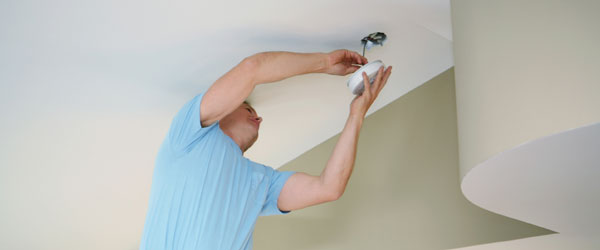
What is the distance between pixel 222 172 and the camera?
6.36ft

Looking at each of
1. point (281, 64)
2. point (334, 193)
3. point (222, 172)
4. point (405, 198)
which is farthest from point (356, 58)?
point (405, 198)

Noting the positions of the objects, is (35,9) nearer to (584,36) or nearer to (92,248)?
(584,36)

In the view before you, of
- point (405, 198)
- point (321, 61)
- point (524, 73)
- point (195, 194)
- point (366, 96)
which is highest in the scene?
point (321, 61)

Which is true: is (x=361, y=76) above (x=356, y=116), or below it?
above

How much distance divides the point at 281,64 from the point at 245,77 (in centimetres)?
15

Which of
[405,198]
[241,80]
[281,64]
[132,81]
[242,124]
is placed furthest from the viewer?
[405,198]

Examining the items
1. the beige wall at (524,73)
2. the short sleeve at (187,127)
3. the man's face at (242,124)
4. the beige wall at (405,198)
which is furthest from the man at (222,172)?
the beige wall at (405,198)

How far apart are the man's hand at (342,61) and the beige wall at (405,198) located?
0.64m

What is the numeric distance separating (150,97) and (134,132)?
255 millimetres

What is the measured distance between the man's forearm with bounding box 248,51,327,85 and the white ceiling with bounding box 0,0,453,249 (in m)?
0.15

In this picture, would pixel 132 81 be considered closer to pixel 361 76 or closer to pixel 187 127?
pixel 187 127

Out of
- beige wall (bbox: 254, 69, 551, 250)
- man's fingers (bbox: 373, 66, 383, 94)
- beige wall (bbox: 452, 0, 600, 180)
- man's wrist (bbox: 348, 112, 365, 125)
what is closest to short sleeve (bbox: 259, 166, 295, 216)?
man's wrist (bbox: 348, 112, 365, 125)

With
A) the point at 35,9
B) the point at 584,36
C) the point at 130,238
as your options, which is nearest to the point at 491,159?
the point at 584,36

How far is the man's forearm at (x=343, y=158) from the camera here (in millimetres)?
2008
